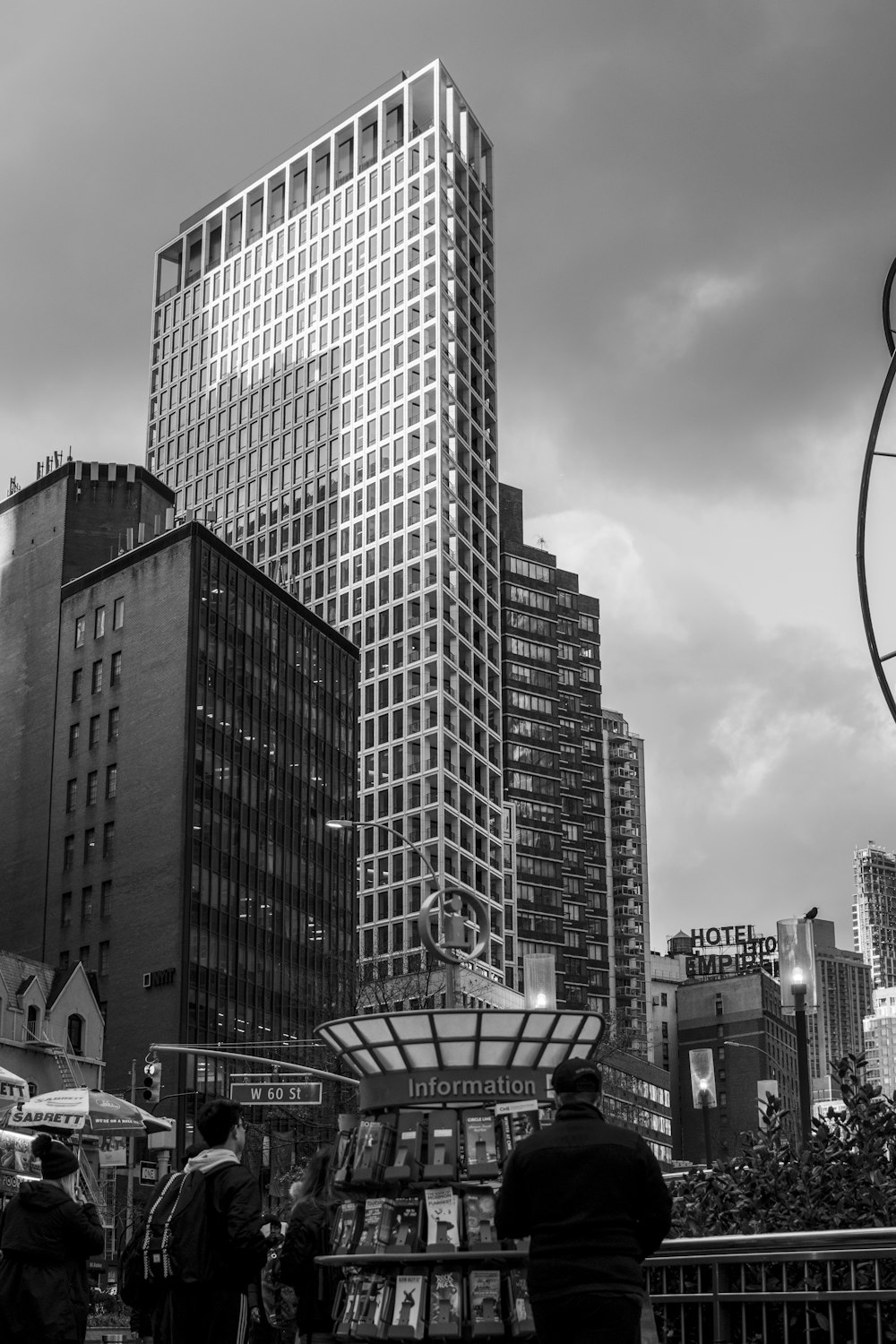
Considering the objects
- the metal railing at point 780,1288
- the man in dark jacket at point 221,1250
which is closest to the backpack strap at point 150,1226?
the man in dark jacket at point 221,1250

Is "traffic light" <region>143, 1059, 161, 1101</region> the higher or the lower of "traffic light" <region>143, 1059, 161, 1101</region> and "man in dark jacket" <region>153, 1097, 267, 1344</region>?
the higher

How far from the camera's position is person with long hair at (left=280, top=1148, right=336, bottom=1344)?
11.9m

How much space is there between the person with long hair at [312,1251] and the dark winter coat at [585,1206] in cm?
463

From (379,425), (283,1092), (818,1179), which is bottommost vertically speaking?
(818,1179)

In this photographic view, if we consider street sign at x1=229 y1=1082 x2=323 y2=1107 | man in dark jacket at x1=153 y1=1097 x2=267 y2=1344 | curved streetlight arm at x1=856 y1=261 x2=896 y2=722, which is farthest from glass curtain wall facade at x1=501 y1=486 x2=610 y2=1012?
curved streetlight arm at x1=856 y1=261 x2=896 y2=722

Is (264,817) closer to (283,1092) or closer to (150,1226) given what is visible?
(283,1092)

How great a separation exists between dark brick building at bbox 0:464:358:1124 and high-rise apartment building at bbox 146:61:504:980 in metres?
19.6

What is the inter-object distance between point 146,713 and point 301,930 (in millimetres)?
18873

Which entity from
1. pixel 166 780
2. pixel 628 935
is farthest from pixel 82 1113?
pixel 628 935

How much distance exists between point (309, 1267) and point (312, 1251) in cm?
15

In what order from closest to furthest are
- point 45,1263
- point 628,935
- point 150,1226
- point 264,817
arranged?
point 150,1226 → point 45,1263 → point 264,817 → point 628,935

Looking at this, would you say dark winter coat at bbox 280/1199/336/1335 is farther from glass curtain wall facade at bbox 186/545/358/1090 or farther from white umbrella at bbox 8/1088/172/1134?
glass curtain wall facade at bbox 186/545/358/1090

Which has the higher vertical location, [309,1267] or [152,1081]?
[152,1081]

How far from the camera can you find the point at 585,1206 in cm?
732
